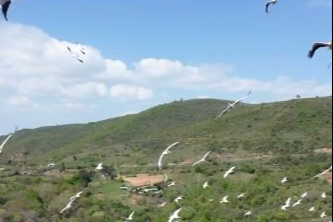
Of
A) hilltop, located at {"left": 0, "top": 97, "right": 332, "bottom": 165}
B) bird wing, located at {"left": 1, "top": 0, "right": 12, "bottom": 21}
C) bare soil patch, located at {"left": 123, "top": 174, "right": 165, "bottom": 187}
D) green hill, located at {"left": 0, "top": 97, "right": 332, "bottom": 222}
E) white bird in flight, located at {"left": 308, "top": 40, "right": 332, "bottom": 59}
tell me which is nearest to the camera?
white bird in flight, located at {"left": 308, "top": 40, "right": 332, "bottom": 59}

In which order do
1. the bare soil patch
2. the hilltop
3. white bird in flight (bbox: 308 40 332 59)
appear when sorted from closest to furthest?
white bird in flight (bbox: 308 40 332 59) < the bare soil patch < the hilltop

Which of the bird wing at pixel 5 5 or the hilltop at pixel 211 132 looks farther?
the hilltop at pixel 211 132

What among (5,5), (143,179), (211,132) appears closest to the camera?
(5,5)

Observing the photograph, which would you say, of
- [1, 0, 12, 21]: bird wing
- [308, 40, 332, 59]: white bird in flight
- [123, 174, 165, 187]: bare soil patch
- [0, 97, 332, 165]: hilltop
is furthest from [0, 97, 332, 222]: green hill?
[308, 40, 332, 59]: white bird in flight

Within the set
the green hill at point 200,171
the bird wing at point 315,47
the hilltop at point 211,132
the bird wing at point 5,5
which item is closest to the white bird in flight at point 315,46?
the bird wing at point 315,47

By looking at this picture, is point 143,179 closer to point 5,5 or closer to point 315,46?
point 5,5

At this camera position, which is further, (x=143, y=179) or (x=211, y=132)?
(x=211, y=132)

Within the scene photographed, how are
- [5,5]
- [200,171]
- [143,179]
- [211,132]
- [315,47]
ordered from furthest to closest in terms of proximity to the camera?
[211,132]
[200,171]
[143,179]
[5,5]
[315,47]

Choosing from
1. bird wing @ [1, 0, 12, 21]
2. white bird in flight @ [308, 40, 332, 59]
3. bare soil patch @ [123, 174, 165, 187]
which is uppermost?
bird wing @ [1, 0, 12, 21]

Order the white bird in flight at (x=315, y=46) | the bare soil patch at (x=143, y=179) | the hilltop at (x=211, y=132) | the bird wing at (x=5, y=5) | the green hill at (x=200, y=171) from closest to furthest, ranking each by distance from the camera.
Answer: the white bird in flight at (x=315, y=46) < the bird wing at (x=5, y=5) < the green hill at (x=200, y=171) < the bare soil patch at (x=143, y=179) < the hilltop at (x=211, y=132)

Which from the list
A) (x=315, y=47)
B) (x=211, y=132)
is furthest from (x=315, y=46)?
(x=211, y=132)

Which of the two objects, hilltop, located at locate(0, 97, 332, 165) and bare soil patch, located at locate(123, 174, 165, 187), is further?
hilltop, located at locate(0, 97, 332, 165)

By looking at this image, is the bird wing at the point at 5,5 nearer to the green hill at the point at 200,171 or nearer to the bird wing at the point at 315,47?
the bird wing at the point at 315,47

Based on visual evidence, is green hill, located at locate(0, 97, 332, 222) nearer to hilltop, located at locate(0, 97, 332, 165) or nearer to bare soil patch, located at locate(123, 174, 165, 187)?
hilltop, located at locate(0, 97, 332, 165)
